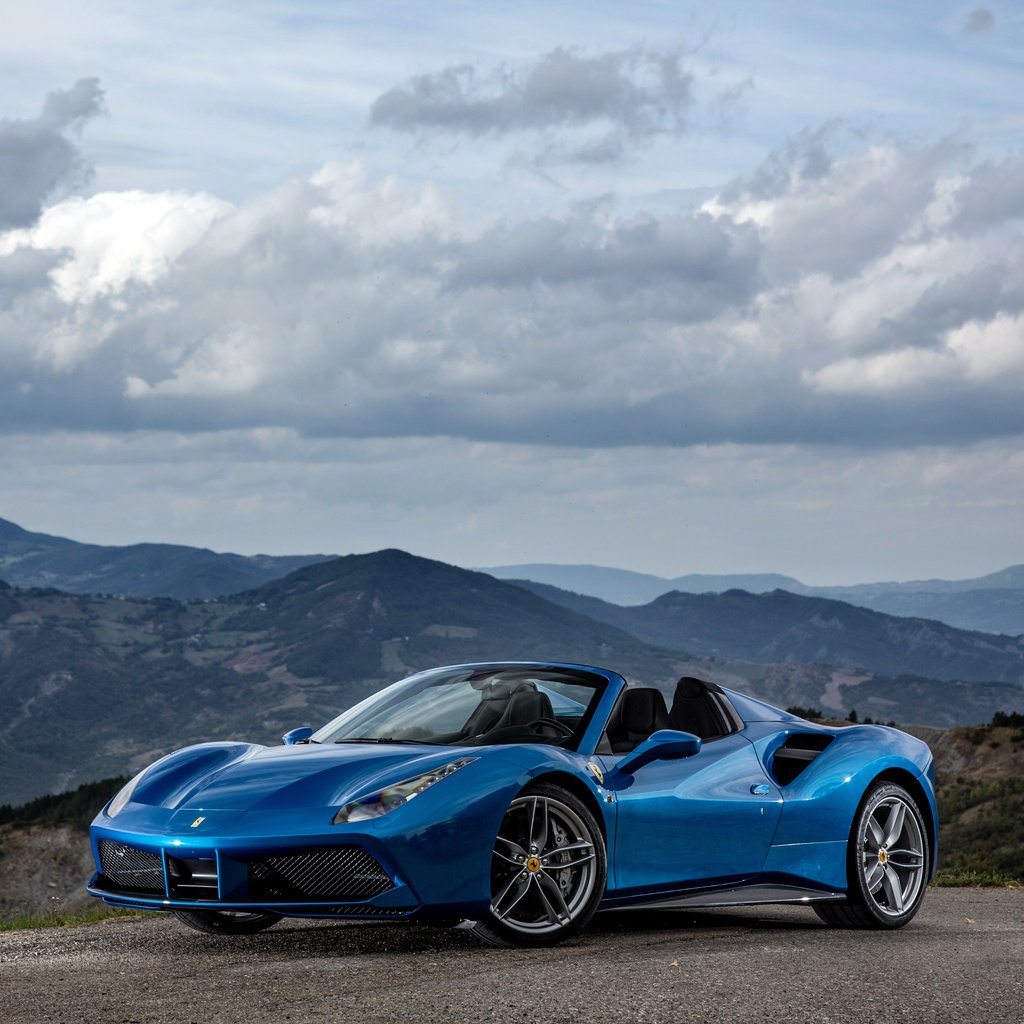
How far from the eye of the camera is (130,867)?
25.1 feet

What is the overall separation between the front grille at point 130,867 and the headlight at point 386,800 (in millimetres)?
961

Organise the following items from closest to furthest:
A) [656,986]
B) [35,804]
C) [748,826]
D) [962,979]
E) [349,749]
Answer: [656,986], [962,979], [349,749], [748,826], [35,804]

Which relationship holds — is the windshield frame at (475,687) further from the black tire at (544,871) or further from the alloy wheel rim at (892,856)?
the alloy wheel rim at (892,856)

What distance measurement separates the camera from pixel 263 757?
8195mm

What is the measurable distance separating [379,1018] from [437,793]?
1.74m

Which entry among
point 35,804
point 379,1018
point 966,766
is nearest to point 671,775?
point 379,1018

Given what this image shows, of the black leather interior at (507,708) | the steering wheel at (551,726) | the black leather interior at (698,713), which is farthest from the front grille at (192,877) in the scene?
the black leather interior at (698,713)

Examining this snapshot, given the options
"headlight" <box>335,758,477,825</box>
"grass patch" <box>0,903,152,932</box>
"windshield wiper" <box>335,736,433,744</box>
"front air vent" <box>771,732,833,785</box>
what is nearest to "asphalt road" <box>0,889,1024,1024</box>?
"headlight" <box>335,758,477,825</box>

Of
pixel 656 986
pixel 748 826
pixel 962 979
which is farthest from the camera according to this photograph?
pixel 748 826

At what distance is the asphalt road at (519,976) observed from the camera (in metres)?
Answer: 5.93

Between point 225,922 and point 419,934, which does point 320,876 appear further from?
point 225,922

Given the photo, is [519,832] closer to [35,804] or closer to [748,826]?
[748,826]

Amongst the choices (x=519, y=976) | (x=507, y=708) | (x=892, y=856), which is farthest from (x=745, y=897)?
(x=519, y=976)

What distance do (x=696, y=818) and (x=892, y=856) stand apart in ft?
6.11
